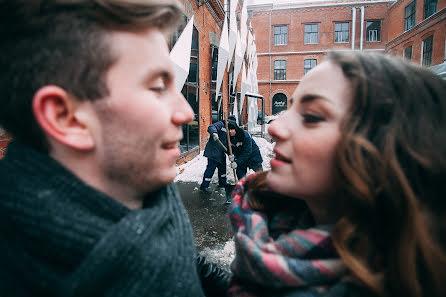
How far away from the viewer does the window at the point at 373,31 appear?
25.2 meters

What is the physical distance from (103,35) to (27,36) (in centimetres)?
22

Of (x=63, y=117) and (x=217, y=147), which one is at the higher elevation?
(x=63, y=117)

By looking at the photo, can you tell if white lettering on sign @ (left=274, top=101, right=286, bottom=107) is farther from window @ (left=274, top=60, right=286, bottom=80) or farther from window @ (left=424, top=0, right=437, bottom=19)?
window @ (left=424, top=0, right=437, bottom=19)

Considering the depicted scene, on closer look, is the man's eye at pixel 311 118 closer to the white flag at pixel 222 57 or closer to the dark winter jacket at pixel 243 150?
the white flag at pixel 222 57

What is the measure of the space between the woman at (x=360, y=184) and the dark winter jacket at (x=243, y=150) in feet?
14.7

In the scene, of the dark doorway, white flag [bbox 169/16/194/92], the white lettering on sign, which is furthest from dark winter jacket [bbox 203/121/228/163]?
the white lettering on sign

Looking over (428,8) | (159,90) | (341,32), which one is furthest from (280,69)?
(159,90)

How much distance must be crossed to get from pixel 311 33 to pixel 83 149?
29.5 meters

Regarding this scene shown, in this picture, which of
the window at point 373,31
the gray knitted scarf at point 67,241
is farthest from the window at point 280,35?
the gray knitted scarf at point 67,241

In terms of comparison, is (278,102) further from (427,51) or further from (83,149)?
(83,149)

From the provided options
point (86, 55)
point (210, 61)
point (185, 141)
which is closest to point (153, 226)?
point (86, 55)

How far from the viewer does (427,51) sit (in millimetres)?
19203

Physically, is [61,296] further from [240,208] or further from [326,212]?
[326,212]

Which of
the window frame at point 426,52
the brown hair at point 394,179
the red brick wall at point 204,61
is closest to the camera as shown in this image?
the brown hair at point 394,179
